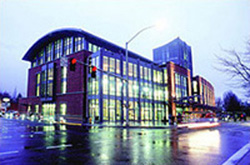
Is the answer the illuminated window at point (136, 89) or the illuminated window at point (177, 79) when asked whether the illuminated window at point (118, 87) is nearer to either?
the illuminated window at point (136, 89)

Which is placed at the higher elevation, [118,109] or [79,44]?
[79,44]

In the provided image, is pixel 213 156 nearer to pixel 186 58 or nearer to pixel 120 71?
pixel 120 71

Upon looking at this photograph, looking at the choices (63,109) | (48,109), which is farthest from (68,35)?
(48,109)

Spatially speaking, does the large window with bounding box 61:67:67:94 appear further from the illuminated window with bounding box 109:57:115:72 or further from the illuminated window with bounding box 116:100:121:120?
the illuminated window with bounding box 116:100:121:120

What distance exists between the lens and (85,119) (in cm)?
3241

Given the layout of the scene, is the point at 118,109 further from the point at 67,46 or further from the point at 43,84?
the point at 43,84

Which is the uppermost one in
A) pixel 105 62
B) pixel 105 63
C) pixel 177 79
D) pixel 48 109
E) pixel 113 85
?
pixel 105 62

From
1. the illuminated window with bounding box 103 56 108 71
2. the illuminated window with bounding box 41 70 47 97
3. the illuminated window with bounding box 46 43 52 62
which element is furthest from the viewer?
the illuminated window with bounding box 46 43 52 62

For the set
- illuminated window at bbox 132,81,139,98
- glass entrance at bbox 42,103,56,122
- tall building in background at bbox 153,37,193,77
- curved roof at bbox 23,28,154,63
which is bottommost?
glass entrance at bbox 42,103,56,122

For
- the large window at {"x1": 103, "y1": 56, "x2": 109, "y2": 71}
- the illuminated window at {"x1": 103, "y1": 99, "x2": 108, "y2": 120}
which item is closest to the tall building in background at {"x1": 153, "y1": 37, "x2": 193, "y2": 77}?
the large window at {"x1": 103, "y1": 56, "x2": 109, "y2": 71}

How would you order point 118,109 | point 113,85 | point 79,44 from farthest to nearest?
point 79,44, point 113,85, point 118,109

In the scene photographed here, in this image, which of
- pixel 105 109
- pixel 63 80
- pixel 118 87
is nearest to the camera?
pixel 105 109

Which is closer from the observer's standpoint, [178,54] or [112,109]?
[112,109]

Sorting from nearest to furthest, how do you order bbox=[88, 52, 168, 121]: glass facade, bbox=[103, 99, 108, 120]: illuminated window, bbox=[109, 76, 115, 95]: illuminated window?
bbox=[103, 99, 108, 120]: illuminated window < bbox=[88, 52, 168, 121]: glass facade < bbox=[109, 76, 115, 95]: illuminated window
